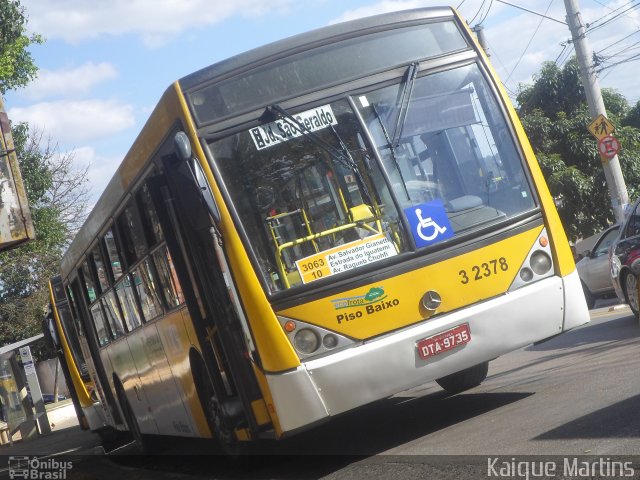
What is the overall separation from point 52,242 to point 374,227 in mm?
26146

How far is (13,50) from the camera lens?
26906 millimetres

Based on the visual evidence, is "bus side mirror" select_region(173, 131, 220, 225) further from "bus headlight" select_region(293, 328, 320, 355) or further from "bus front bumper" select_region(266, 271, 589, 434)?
"bus front bumper" select_region(266, 271, 589, 434)

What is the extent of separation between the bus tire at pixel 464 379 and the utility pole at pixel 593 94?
9.49 m

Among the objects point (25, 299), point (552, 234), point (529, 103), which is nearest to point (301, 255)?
point (552, 234)

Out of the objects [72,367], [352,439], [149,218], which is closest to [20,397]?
[72,367]

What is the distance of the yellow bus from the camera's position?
7426mm

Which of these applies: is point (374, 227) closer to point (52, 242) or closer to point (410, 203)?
point (410, 203)

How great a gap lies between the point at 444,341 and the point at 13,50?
22189mm

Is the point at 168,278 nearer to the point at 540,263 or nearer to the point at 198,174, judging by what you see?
the point at 198,174

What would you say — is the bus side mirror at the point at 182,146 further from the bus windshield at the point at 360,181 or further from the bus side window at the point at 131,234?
the bus side window at the point at 131,234

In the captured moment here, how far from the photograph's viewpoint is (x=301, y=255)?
7477 mm

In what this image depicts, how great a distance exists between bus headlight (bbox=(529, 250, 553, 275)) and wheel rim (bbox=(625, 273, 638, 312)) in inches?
203

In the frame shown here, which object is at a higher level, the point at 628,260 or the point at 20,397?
the point at 20,397

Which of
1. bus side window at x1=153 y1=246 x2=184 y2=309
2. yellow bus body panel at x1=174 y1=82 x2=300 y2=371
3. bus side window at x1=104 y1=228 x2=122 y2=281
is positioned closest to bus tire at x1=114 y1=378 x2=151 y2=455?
bus side window at x1=104 y1=228 x2=122 y2=281
